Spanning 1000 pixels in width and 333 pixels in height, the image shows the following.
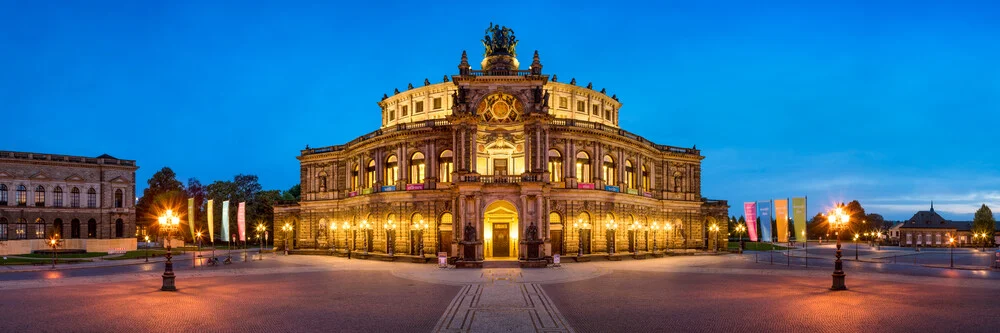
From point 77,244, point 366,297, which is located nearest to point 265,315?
point 366,297

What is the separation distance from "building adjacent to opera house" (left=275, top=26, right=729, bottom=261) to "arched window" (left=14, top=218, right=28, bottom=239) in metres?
35.4

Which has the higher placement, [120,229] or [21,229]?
[21,229]

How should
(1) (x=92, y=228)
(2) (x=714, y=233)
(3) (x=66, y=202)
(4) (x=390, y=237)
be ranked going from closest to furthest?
(4) (x=390, y=237)
(2) (x=714, y=233)
(3) (x=66, y=202)
(1) (x=92, y=228)

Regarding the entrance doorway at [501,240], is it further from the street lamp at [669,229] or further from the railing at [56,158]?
the railing at [56,158]

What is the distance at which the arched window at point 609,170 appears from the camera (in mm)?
60062

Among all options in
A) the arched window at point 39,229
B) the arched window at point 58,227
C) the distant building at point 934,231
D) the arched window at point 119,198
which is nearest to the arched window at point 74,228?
the arched window at point 58,227

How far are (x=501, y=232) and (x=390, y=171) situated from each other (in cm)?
1406

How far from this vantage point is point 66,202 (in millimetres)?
79000

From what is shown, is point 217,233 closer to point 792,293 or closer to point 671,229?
point 671,229

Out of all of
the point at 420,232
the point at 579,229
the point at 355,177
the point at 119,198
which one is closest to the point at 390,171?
the point at 355,177

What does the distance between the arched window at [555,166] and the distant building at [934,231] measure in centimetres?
9940

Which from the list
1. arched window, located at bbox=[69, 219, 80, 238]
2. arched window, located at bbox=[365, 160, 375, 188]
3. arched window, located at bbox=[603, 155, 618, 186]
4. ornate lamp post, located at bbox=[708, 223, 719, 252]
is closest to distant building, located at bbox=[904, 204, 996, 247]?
ornate lamp post, located at bbox=[708, 223, 719, 252]

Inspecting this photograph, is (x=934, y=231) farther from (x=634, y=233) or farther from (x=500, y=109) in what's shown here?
(x=500, y=109)

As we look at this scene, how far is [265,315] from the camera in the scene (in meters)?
22.5
